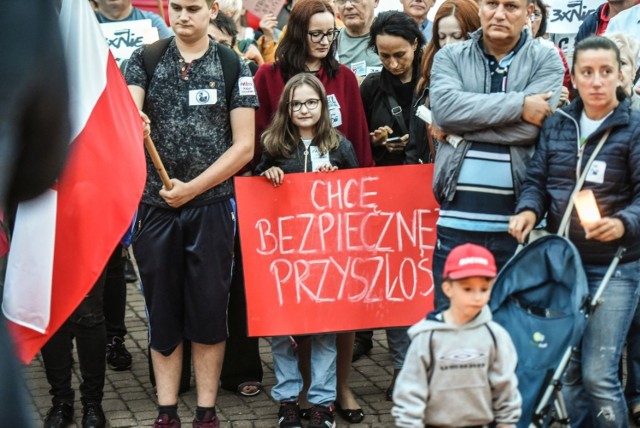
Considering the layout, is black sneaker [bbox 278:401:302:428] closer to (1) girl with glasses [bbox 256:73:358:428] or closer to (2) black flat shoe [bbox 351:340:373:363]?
(1) girl with glasses [bbox 256:73:358:428]

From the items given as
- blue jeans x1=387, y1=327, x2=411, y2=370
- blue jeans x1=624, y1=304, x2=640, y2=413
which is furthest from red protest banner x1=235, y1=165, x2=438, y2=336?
blue jeans x1=624, y1=304, x2=640, y2=413

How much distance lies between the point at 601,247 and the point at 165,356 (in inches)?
94.1

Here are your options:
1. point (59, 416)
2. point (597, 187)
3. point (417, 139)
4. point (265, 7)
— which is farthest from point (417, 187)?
point (265, 7)

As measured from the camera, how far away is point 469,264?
175 inches

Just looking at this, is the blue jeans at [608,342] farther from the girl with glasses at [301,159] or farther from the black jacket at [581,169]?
the girl with glasses at [301,159]

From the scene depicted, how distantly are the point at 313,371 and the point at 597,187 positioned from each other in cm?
196

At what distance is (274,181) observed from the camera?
6.19 m

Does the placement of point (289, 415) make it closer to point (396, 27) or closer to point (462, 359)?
point (462, 359)

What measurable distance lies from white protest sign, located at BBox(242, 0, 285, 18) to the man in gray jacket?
562 cm

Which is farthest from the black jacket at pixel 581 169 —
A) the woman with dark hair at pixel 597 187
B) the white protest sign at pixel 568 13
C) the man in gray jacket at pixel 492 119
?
the white protest sign at pixel 568 13

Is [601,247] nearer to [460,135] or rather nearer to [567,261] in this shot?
[567,261]

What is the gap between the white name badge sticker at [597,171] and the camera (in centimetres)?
506

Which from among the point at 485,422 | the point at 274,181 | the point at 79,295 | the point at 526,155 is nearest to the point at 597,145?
the point at 526,155

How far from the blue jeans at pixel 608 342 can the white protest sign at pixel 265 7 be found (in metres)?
6.31
